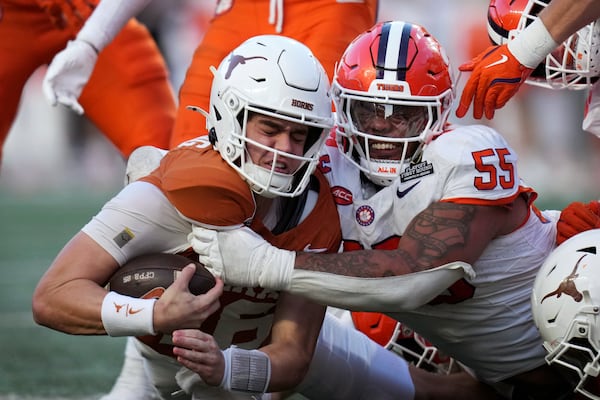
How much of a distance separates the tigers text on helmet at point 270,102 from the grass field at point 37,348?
52.5 inches

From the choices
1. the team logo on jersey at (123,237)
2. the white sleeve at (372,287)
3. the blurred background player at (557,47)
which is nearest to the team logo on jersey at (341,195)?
the white sleeve at (372,287)

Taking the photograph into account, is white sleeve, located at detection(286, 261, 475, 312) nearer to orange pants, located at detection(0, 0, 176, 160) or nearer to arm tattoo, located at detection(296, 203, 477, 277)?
arm tattoo, located at detection(296, 203, 477, 277)

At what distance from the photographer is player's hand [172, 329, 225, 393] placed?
8.98 feet

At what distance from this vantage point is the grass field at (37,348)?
13.4ft

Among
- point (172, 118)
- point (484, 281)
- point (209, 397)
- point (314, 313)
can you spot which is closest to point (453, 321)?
point (484, 281)

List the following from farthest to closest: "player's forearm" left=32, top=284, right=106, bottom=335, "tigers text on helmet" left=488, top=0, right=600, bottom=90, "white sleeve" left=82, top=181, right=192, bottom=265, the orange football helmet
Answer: the orange football helmet < "tigers text on helmet" left=488, top=0, right=600, bottom=90 < "white sleeve" left=82, top=181, right=192, bottom=265 < "player's forearm" left=32, top=284, right=106, bottom=335

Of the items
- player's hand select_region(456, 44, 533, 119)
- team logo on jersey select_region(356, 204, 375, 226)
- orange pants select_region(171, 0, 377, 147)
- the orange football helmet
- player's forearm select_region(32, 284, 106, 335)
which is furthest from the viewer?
orange pants select_region(171, 0, 377, 147)

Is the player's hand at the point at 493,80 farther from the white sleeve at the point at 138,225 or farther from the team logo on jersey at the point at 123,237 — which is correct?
the team logo on jersey at the point at 123,237

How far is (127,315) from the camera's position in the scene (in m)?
2.84

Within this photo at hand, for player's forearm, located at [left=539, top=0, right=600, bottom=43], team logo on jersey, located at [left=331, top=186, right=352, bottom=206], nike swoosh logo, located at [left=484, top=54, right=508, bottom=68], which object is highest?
player's forearm, located at [left=539, top=0, right=600, bottom=43]

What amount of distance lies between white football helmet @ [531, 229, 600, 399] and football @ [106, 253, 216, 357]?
916 millimetres

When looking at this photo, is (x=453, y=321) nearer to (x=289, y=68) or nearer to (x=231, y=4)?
(x=289, y=68)

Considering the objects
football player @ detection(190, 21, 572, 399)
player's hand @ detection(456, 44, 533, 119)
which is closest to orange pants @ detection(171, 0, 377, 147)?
football player @ detection(190, 21, 572, 399)

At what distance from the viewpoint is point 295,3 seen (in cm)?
414
